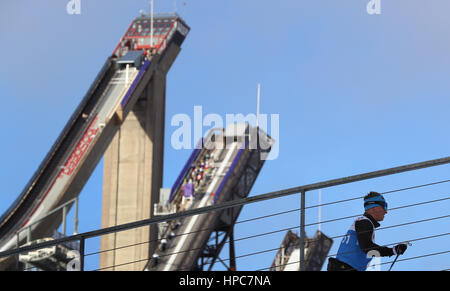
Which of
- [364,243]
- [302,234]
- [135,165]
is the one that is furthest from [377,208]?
[135,165]

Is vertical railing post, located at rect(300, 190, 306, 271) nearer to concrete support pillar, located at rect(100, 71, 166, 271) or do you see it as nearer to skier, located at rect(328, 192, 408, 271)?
skier, located at rect(328, 192, 408, 271)

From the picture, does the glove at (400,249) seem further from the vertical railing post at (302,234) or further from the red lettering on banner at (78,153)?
the red lettering on banner at (78,153)

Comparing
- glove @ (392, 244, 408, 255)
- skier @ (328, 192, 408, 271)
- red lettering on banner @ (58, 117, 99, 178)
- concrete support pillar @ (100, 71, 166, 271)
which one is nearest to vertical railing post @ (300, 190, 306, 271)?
skier @ (328, 192, 408, 271)

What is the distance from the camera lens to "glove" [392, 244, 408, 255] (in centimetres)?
862

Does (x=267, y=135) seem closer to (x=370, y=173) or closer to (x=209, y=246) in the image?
(x=209, y=246)

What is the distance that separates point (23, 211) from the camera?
42500 mm

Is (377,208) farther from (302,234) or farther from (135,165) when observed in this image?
(135,165)

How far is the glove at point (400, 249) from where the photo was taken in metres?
8.62

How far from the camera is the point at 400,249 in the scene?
340 inches

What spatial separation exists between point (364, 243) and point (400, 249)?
0.33 m

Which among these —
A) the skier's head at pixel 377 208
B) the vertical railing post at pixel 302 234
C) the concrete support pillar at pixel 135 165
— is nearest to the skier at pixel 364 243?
the skier's head at pixel 377 208

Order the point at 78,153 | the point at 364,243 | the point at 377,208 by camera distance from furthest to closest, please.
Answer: the point at 78,153 < the point at 377,208 < the point at 364,243
